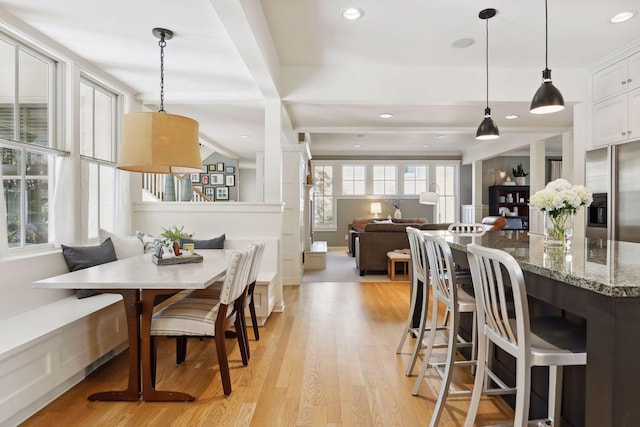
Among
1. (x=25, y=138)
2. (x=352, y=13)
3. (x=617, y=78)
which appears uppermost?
(x=352, y=13)

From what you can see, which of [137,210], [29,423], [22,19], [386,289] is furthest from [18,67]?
[386,289]

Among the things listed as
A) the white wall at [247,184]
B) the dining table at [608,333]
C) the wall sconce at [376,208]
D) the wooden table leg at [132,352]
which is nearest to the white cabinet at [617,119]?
the dining table at [608,333]

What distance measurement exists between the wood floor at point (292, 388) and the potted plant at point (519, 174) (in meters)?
7.74

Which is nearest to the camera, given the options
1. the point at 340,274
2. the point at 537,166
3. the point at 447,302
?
the point at 447,302

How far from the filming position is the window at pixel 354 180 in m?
10.4

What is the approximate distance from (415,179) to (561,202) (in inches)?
329

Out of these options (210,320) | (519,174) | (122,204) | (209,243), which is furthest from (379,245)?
(519,174)

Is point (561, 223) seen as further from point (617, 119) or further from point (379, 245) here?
point (379, 245)

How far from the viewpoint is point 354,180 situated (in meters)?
10.4

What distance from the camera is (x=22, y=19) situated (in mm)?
2713

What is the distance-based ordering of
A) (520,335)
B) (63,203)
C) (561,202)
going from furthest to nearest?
(63,203)
(561,202)
(520,335)

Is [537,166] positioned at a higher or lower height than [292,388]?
higher

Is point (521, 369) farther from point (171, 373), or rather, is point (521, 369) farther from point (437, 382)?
point (171, 373)

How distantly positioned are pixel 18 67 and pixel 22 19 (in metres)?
0.33
